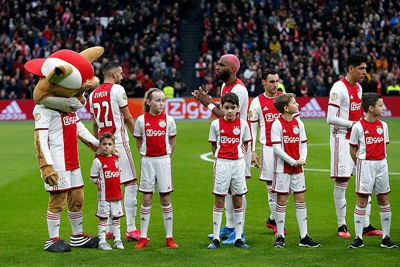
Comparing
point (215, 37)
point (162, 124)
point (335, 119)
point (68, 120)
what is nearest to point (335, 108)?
point (335, 119)

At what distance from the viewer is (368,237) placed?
870cm

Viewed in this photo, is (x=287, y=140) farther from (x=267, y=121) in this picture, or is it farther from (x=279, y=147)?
(x=267, y=121)

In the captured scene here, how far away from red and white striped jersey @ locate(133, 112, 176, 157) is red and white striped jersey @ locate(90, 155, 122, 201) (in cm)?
47

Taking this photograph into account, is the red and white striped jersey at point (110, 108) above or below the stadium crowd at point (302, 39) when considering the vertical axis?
below

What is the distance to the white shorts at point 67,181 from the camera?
7.80m

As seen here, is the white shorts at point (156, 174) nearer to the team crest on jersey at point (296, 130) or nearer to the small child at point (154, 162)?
the small child at point (154, 162)

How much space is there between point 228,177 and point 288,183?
0.80 meters

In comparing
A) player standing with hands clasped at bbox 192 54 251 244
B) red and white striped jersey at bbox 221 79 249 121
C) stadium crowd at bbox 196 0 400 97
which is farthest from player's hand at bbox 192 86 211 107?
stadium crowd at bbox 196 0 400 97

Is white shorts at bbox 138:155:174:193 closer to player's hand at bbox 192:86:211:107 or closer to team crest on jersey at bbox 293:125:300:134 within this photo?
player's hand at bbox 192:86:211:107

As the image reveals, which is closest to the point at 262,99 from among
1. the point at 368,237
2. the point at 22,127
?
the point at 368,237

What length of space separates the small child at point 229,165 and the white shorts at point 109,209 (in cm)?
125

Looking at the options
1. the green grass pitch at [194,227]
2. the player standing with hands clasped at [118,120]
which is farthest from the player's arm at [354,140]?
the player standing with hands clasped at [118,120]

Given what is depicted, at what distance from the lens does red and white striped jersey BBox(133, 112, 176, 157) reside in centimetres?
814

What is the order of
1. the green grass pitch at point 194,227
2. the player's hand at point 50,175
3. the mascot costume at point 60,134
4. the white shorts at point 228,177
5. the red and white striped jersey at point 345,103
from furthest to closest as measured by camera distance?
the red and white striped jersey at point 345,103 < the white shorts at point 228,177 < the mascot costume at point 60,134 < the player's hand at point 50,175 < the green grass pitch at point 194,227
